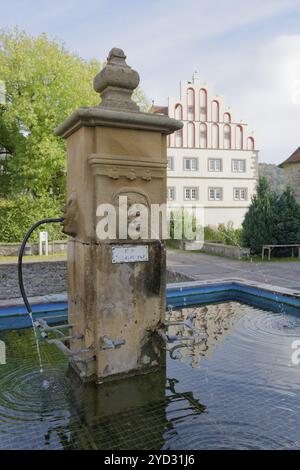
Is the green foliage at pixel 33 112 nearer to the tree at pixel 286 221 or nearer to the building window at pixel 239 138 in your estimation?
the tree at pixel 286 221

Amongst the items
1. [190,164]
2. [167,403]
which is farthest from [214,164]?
[167,403]

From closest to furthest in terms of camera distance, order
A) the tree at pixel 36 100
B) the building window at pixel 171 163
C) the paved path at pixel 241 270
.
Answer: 1. the paved path at pixel 241 270
2. the tree at pixel 36 100
3. the building window at pixel 171 163

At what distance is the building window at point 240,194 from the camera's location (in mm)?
34500

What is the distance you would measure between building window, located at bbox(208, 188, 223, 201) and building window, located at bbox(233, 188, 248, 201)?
4.42ft

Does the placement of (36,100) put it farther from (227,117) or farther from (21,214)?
(227,117)

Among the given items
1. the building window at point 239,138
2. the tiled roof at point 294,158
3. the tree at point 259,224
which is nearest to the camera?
the tree at point 259,224

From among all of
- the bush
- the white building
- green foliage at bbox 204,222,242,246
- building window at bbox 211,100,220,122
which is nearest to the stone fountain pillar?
green foliage at bbox 204,222,242,246

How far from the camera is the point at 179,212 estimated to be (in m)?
23.0

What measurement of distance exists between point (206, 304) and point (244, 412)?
446 cm

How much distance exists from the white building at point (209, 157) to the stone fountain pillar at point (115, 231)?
28027 millimetres

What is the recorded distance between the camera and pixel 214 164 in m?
33.9

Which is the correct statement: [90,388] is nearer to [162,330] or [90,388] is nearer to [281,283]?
[162,330]

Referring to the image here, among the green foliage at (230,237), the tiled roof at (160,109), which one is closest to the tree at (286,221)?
the green foliage at (230,237)

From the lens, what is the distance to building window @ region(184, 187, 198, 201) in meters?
33.3
